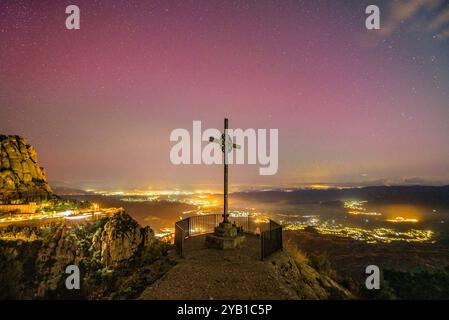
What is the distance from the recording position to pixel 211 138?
10.9 meters

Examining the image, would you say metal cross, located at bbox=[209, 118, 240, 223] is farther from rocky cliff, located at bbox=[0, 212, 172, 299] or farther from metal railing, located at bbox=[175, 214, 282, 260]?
rocky cliff, located at bbox=[0, 212, 172, 299]

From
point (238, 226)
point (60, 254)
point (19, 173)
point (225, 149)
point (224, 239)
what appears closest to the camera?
point (224, 239)

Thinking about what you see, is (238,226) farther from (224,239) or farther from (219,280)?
(219,280)

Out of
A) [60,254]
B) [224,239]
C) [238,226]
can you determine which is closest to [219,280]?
[224,239]

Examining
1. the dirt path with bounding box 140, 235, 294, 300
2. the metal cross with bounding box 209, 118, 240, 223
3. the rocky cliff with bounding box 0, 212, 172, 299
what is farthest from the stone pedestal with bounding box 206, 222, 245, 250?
the rocky cliff with bounding box 0, 212, 172, 299

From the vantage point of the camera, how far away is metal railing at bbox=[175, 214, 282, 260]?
9.59m

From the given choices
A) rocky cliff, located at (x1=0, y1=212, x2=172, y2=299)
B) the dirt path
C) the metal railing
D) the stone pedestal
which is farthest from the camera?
rocky cliff, located at (x1=0, y1=212, x2=172, y2=299)

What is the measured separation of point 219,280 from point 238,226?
24.3 ft

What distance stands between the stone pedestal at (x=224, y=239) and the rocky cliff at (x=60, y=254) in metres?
13.4

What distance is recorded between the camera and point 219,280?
23.9 ft

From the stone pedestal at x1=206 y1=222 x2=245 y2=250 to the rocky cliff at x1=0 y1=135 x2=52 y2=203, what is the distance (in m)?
65.5

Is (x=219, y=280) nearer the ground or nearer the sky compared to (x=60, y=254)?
nearer the sky
